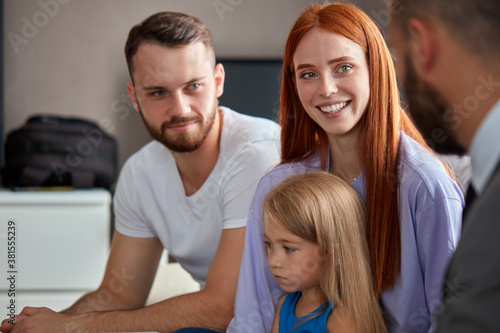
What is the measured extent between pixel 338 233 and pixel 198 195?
1.75 ft

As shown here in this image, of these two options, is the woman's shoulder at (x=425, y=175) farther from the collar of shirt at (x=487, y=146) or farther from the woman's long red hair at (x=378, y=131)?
the collar of shirt at (x=487, y=146)

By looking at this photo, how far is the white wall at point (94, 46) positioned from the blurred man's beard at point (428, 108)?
2.38 m

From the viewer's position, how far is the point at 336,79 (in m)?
1.12

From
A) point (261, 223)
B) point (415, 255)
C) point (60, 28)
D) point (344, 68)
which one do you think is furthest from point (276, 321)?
point (60, 28)

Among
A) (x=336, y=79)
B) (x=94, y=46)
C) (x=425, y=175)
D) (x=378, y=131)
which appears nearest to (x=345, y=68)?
(x=336, y=79)

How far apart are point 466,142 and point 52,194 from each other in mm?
2221

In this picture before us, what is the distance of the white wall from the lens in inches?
117

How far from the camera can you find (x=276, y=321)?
3.83 ft

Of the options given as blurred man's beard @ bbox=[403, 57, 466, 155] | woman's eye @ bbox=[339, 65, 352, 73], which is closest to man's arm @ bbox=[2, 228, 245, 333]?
woman's eye @ bbox=[339, 65, 352, 73]

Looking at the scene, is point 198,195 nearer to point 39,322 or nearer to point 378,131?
point 39,322

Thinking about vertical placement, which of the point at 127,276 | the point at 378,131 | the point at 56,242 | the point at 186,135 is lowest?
the point at 56,242

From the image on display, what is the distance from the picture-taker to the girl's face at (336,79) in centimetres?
110

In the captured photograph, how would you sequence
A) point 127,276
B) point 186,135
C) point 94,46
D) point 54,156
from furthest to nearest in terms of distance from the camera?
point 94,46 < point 54,156 < point 127,276 < point 186,135

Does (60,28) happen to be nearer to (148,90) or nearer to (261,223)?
(148,90)
